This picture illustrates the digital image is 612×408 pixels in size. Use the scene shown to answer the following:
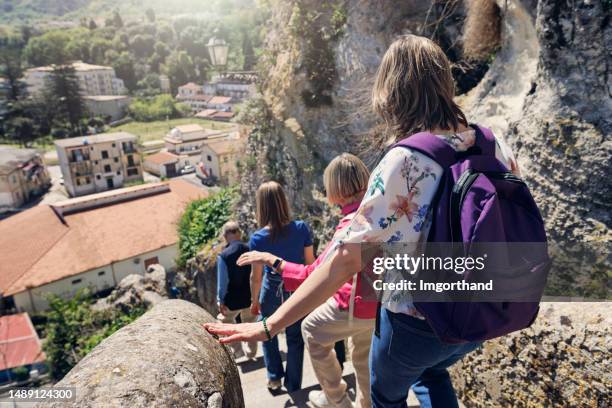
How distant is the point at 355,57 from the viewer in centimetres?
747

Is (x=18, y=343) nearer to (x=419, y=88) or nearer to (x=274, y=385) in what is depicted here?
(x=274, y=385)

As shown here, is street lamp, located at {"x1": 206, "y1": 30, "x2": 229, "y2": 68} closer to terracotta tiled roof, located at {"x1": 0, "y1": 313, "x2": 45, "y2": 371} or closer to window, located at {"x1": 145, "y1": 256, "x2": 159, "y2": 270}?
terracotta tiled roof, located at {"x1": 0, "y1": 313, "x2": 45, "y2": 371}

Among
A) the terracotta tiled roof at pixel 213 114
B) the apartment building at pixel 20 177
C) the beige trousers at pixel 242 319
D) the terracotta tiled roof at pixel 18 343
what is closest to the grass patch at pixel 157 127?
the terracotta tiled roof at pixel 213 114

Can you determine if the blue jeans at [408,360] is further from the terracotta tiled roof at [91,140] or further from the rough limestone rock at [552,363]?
the terracotta tiled roof at [91,140]

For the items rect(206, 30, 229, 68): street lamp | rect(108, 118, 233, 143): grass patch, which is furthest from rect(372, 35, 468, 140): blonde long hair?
rect(108, 118, 233, 143): grass patch

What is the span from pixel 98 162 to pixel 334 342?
49.4m

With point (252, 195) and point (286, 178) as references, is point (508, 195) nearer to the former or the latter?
point (286, 178)

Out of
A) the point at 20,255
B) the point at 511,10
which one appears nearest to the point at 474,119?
the point at 511,10

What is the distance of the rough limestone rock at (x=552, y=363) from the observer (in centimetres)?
216

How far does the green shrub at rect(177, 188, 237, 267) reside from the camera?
11.9 meters

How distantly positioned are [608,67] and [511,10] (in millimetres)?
1819

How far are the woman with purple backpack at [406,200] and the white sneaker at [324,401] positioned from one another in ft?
3.54

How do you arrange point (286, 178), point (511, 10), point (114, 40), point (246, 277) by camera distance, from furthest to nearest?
point (114, 40) < point (286, 178) < point (511, 10) < point (246, 277)

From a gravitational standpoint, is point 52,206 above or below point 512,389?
below
